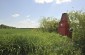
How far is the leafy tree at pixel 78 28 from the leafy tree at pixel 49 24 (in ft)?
15.6

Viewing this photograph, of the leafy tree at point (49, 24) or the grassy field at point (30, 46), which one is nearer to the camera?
the grassy field at point (30, 46)

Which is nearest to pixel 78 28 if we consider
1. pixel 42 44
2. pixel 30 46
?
pixel 42 44

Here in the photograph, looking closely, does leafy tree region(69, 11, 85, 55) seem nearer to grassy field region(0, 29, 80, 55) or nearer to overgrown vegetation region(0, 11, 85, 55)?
overgrown vegetation region(0, 11, 85, 55)

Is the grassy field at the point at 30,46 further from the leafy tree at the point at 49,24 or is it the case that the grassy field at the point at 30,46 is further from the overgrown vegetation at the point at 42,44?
the leafy tree at the point at 49,24

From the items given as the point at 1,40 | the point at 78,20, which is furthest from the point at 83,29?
the point at 1,40

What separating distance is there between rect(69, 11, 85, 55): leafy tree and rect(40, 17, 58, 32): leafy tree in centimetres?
475

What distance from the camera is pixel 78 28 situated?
44.6 feet

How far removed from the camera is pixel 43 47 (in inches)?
420

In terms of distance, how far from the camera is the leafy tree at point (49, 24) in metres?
19.4

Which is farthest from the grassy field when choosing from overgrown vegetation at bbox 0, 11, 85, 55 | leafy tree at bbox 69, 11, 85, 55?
leafy tree at bbox 69, 11, 85, 55

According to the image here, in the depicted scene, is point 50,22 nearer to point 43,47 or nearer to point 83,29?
point 83,29

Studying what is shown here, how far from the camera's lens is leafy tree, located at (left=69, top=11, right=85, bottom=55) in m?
13.1

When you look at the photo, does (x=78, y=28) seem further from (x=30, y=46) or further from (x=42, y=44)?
(x=30, y=46)

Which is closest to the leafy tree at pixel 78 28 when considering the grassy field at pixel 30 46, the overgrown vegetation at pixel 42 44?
the overgrown vegetation at pixel 42 44
